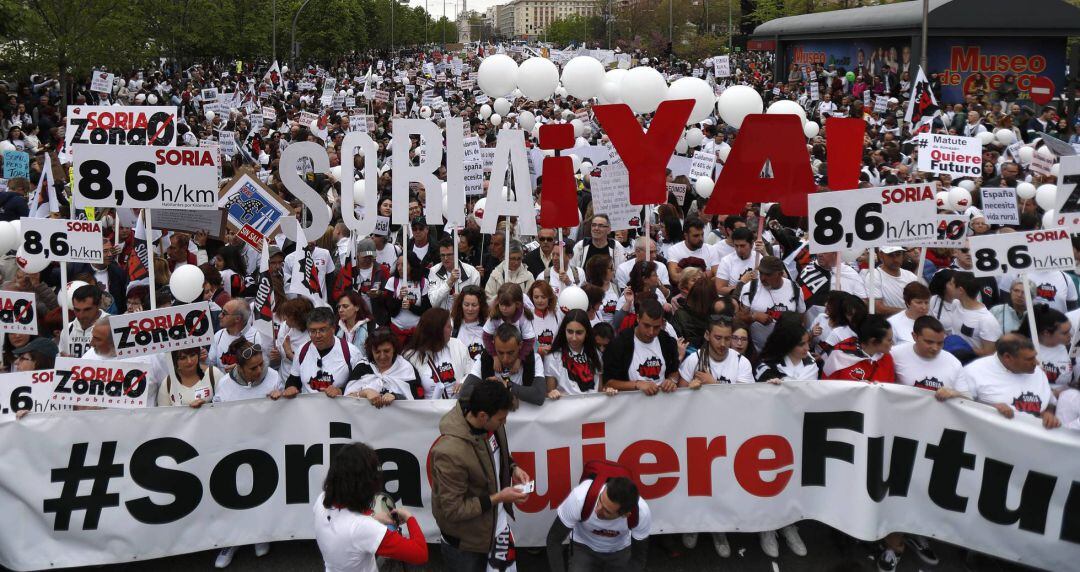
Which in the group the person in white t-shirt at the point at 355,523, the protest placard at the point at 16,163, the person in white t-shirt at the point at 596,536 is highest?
the protest placard at the point at 16,163

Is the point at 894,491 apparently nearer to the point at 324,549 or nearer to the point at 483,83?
the point at 324,549

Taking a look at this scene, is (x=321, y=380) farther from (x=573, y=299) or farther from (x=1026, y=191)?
(x=1026, y=191)

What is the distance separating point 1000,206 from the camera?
9.48 metres

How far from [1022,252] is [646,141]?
317 cm

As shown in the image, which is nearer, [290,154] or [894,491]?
[894,491]

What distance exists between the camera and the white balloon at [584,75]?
46.8 feet

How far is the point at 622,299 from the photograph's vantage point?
807cm

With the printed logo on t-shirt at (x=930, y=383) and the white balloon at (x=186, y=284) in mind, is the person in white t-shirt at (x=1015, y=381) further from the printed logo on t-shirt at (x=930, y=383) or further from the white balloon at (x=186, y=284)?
the white balloon at (x=186, y=284)

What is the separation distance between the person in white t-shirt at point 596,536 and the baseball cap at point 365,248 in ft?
14.5

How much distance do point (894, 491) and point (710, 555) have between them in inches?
47.4

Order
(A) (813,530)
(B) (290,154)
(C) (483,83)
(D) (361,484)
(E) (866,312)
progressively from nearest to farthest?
(D) (361,484)
(A) (813,530)
(E) (866,312)
(B) (290,154)
(C) (483,83)

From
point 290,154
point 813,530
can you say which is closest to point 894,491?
point 813,530

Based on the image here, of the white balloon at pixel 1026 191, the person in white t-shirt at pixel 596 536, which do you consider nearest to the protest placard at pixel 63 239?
the person in white t-shirt at pixel 596 536

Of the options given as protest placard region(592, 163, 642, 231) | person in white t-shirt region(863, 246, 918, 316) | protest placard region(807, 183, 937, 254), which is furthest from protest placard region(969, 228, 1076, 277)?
protest placard region(592, 163, 642, 231)
